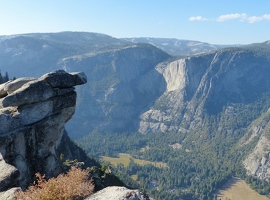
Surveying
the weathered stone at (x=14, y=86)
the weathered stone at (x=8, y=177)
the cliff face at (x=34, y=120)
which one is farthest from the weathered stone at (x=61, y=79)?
the weathered stone at (x=8, y=177)

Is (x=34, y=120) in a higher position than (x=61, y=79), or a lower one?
lower

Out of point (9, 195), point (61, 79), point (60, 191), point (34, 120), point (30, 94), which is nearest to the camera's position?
point (60, 191)

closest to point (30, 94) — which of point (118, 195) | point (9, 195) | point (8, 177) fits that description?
point (8, 177)

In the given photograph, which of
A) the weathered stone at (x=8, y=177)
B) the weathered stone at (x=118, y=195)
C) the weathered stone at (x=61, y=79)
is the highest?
the weathered stone at (x=61, y=79)

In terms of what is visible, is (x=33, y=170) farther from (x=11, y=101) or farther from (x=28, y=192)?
(x=28, y=192)

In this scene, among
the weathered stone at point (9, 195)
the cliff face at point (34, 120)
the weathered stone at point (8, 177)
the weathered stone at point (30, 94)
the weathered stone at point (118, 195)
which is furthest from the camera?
the weathered stone at point (30, 94)

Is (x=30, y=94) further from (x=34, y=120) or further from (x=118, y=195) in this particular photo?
(x=118, y=195)

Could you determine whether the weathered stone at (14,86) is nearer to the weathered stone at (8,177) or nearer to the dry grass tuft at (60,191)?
the weathered stone at (8,177)

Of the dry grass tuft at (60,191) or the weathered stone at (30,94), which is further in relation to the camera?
the weathered stone at (30,94)
